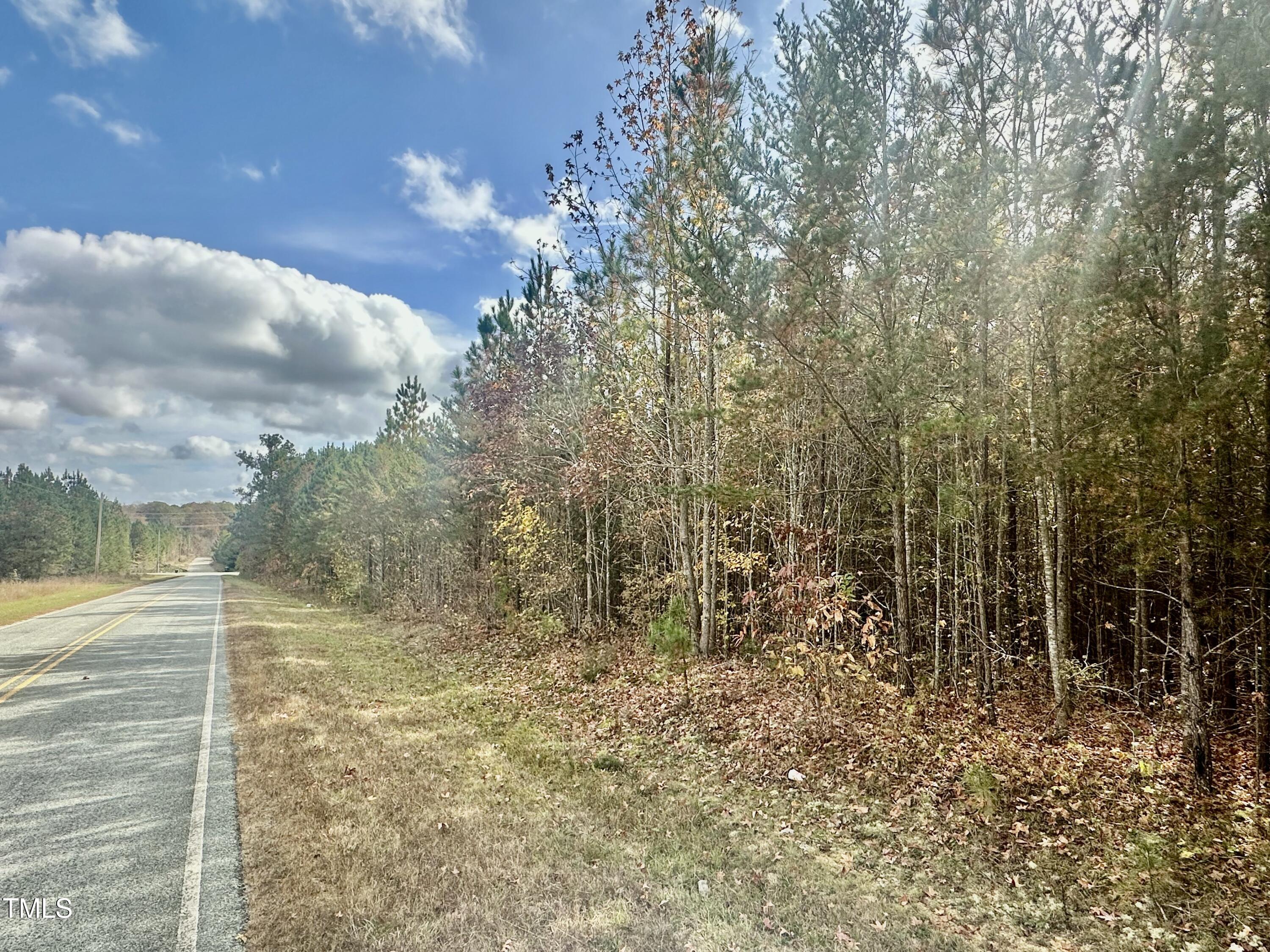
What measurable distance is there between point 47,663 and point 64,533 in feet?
214

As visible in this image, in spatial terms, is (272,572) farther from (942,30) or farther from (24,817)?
(942,30)

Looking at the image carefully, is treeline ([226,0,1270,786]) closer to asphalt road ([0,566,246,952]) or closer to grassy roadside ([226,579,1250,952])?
grassy roadside ([226,579,1250,952])

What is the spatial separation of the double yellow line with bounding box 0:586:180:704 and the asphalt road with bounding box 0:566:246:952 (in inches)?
2.4

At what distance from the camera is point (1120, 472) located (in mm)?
6500

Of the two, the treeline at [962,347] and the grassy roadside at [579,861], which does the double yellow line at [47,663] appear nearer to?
the grassy roadside at [579,861]

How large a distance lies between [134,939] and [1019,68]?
11338mm

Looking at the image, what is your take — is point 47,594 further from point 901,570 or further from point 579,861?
point 901,570

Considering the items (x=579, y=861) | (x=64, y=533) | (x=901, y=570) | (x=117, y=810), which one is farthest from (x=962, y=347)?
(x=64, y=533)

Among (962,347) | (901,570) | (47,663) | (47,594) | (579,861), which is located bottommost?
(47,594)

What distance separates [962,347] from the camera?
867cm

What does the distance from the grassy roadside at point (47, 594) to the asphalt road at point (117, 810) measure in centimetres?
1466

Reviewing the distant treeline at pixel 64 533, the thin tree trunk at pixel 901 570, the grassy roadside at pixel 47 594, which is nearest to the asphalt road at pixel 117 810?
the thin tree trunk at pixel 901 570

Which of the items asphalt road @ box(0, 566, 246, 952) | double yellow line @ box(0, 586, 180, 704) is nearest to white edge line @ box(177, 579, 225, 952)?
asphalt road @ box(0, 566, 246, 952)

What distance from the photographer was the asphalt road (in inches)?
158
